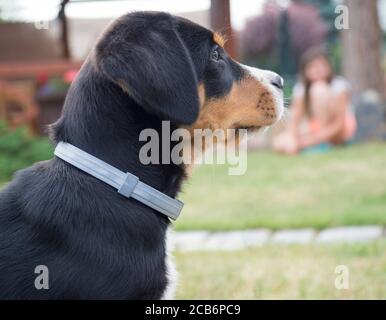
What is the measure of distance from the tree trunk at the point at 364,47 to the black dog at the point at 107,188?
999 centimetres

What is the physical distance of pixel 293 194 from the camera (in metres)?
7.58

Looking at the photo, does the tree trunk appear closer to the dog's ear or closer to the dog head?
the dog head

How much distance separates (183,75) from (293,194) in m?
4.93

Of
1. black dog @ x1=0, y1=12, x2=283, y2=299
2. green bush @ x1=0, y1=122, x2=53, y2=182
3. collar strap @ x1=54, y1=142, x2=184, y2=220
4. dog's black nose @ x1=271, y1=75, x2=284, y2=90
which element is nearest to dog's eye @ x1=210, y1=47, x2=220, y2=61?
black dog @ x1=0, y1=12, x2=283, y2=299

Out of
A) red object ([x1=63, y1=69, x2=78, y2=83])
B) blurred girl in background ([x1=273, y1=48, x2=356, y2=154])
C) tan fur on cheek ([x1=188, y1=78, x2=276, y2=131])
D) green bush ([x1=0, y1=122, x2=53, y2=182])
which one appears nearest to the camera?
tan fur on cheek ([x1=188, y1=78, x2=276, y2=131])

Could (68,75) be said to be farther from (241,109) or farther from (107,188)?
(107,188)

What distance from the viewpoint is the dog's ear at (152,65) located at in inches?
105

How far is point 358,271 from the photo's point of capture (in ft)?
16.0

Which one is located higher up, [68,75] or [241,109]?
[241,109]

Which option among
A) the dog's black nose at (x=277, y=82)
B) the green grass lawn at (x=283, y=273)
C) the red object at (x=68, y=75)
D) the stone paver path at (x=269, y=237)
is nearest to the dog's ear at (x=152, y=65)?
the dog's black nose at (x=277, y=82)

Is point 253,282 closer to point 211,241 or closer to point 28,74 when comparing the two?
point 211,241

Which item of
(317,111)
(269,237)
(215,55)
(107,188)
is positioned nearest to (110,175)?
(107,188)

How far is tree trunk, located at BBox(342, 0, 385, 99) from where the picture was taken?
12.4 metres
